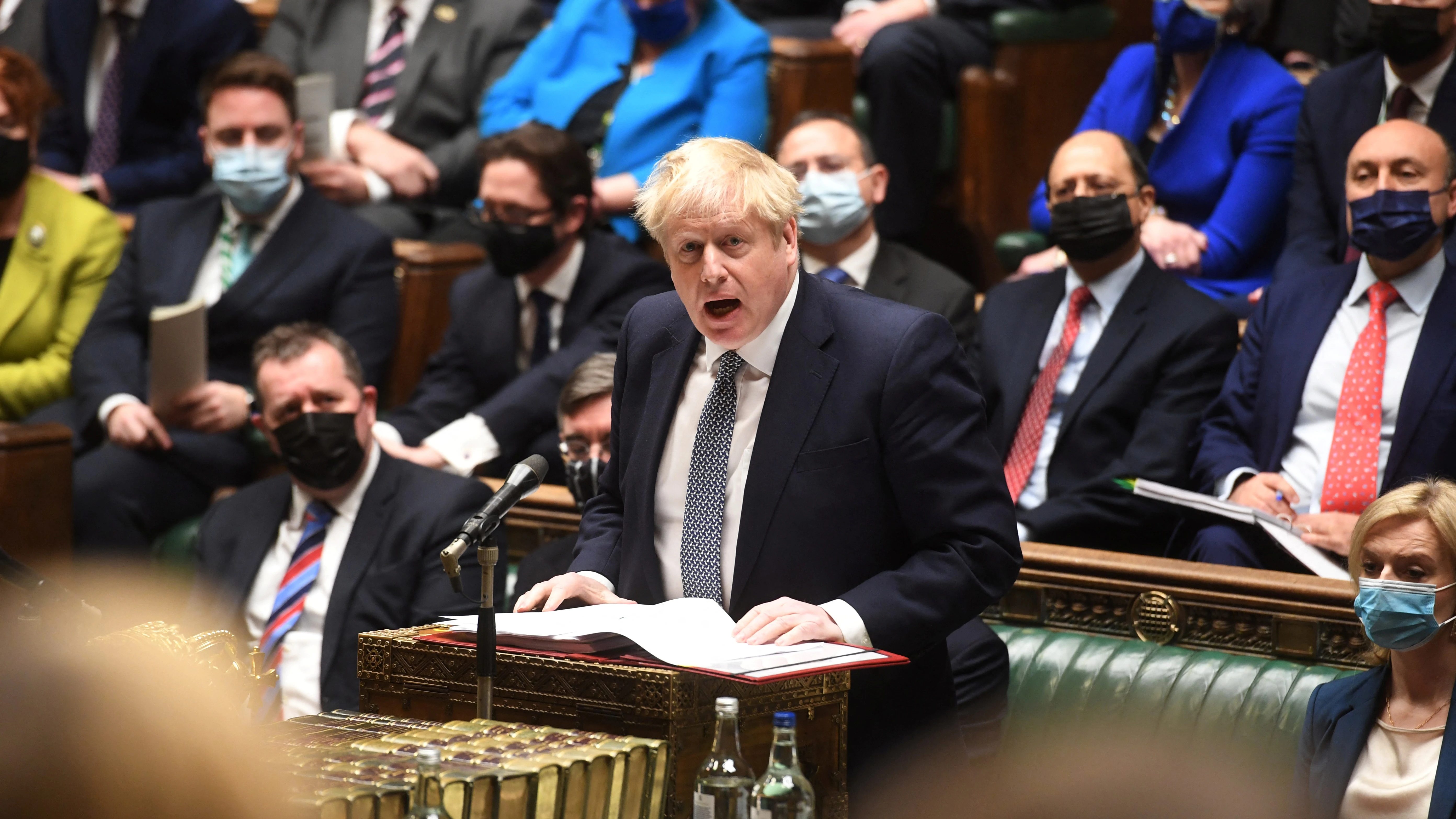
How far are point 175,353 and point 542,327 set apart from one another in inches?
38.2

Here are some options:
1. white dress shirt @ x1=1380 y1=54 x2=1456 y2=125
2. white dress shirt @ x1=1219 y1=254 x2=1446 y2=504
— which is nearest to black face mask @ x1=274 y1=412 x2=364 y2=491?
white dress shirt @ x1=1219 y1=254 x2=1446 y2=504

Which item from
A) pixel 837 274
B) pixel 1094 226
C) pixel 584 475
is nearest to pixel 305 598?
pixel 584 475

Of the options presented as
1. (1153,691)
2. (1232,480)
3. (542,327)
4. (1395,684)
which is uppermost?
(542,327)

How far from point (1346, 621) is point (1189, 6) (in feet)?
6.45

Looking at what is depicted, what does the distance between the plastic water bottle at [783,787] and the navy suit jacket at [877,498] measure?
14.2 inches

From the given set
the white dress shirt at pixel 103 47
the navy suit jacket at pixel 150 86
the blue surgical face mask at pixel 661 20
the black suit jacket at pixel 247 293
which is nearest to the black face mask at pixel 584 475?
the black suit jacket at pixel 247 293

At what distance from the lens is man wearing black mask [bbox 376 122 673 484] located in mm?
4316

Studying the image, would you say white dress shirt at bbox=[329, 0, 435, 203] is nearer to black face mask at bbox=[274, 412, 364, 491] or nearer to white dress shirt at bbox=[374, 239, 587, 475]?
white dress shirt at bbox=[374, 239, 587, 475]

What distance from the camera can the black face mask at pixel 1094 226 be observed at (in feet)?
12.7

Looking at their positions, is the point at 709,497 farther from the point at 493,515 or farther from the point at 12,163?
the point at 12,163

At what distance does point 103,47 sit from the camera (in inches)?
223

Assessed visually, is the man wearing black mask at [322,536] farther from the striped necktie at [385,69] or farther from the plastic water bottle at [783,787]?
the striped necktie at [385,69]

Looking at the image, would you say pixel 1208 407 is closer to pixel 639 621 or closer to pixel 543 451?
pixel 543 451

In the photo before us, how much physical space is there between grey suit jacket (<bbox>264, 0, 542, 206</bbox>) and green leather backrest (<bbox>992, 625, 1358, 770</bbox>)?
2793 mm
